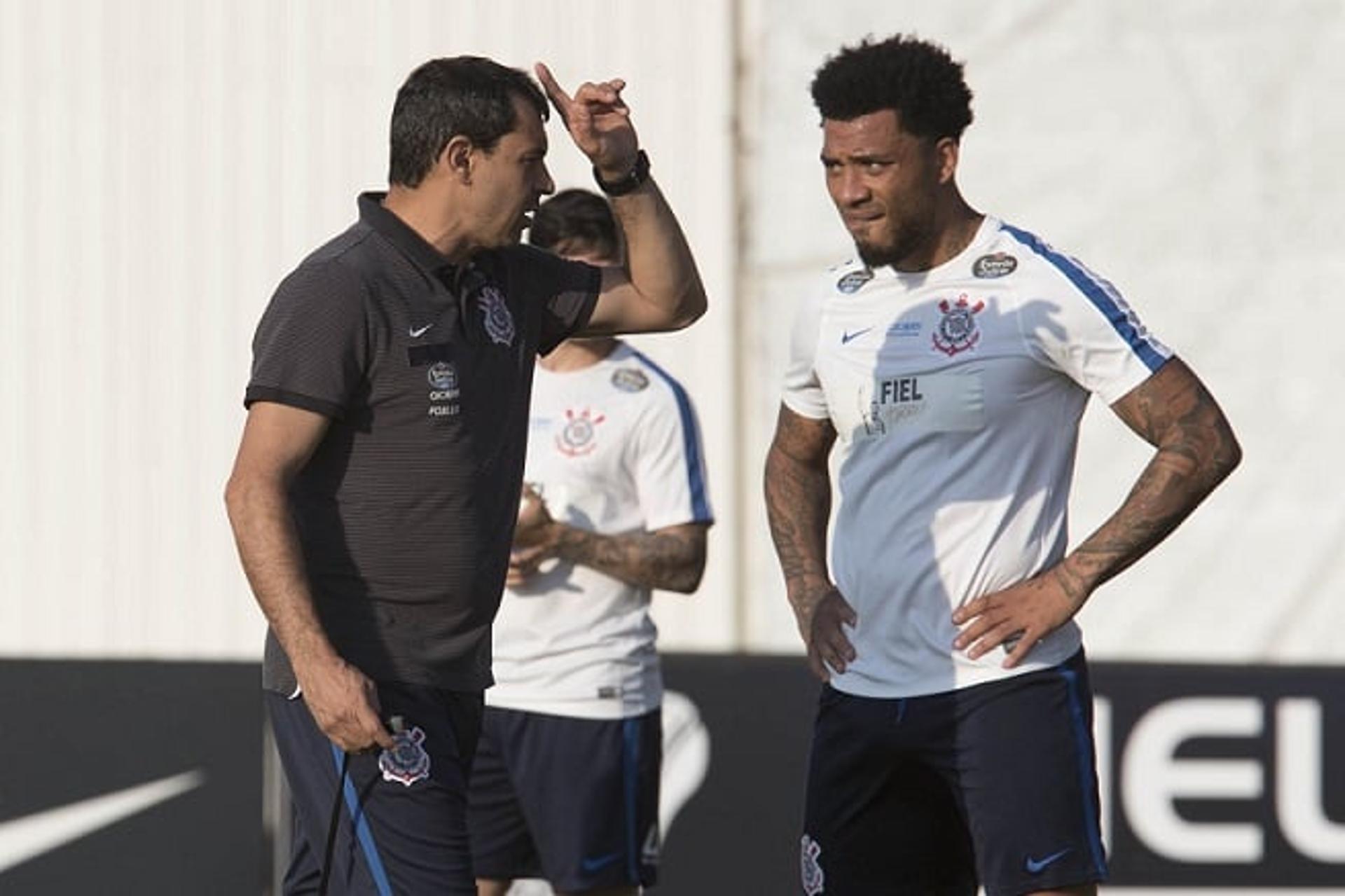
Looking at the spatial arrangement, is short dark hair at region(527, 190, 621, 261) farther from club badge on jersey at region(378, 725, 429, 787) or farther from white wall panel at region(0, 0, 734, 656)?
white wall panel at region(0, 0, 734, 656)

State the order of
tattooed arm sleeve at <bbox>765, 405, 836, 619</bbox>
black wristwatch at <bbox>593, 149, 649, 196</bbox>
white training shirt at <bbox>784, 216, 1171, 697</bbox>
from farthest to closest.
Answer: tattooed arm sleeve at <bbox>765, 405, 836, 619</bbox>, white training shirt at <bbox>784, 216, 1171, 697</bbox>, black wristwatch at <bbox>593, 149, 649, 196</bbox>

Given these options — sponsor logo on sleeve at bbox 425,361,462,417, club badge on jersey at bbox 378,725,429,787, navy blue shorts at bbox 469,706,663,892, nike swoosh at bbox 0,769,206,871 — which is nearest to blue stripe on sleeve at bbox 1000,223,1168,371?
sponsor logo on sleeve at bbox 425,361,462,417

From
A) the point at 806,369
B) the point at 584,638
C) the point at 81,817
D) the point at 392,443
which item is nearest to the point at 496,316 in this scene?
the point at 392,443

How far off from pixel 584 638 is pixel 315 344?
2.13 metres

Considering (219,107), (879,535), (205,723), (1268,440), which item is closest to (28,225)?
(219,107)

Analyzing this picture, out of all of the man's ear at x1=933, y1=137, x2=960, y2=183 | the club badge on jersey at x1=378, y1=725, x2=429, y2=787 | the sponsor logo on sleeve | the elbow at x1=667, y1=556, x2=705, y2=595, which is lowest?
the club badge on jersey at x1=378, y1=725, x2=429, y2=787

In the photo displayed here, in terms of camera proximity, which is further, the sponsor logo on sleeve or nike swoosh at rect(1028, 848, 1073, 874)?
nike swoosh at rect(1028, 848, 1073, 874)

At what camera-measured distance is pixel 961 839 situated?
5.21 metres

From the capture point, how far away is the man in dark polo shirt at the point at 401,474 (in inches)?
173

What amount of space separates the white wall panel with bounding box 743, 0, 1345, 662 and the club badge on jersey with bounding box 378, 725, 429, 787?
14.4ft

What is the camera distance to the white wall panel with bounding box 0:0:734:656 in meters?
8.95

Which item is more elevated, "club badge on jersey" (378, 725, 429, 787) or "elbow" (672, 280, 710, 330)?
"elbow" (672, 280, 710, 330)

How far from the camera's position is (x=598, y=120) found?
478 centimetres

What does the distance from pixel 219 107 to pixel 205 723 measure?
2.15 meters
